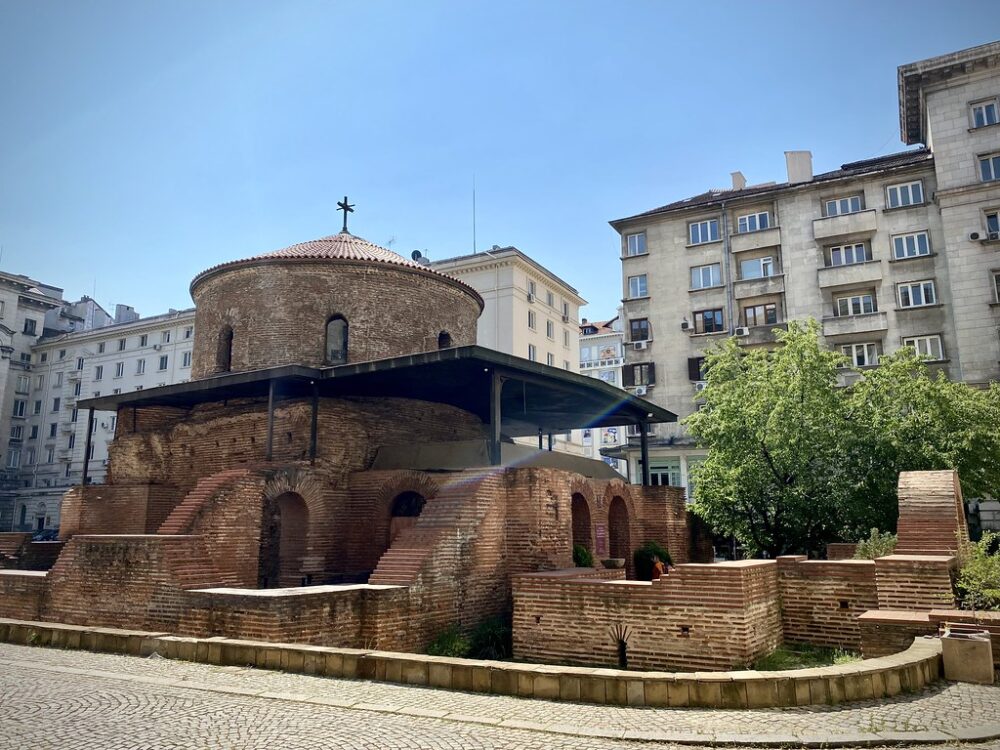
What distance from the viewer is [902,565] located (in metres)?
9.63

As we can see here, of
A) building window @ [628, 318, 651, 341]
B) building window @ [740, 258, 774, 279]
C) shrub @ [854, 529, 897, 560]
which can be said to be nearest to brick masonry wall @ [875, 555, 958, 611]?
shrub @ [854, 529, 897, 560]

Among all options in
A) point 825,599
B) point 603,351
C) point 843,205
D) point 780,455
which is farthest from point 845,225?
point 603,351

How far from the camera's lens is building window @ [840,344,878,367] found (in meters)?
29.4

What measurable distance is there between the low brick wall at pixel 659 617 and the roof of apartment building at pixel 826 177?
80.1ft

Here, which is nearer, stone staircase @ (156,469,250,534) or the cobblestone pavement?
the cobblestone pavement

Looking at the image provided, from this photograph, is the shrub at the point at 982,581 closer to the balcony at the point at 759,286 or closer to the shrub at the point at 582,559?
the shrub at the point at 582,559

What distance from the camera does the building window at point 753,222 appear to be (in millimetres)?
32312

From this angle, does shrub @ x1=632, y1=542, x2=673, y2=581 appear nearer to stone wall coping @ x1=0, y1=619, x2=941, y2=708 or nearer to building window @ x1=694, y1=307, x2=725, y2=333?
stone wall coping @ x1=0, y1=619, x2=941, y2=708

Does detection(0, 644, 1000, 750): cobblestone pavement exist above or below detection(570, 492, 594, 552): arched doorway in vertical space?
below

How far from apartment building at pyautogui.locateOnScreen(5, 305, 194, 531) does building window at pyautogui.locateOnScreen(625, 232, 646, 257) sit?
2899cm

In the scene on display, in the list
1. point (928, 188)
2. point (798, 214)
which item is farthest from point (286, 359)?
point (928, 188)

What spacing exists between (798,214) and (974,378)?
31.4ft

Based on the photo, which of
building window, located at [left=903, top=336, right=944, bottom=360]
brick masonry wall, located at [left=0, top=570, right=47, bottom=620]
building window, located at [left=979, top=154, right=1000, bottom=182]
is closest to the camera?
brick masonry wall, located at [left=0, top=570, right=47, bottom=620]

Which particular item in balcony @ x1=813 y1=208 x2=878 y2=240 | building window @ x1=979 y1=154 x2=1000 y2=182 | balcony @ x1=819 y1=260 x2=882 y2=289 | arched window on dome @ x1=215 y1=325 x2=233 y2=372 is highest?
building window @ x1=979 y1=154 x2=1000 y2=182
